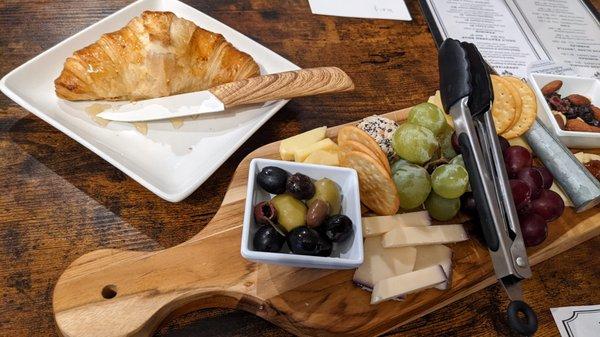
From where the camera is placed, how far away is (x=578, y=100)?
1.32 metres

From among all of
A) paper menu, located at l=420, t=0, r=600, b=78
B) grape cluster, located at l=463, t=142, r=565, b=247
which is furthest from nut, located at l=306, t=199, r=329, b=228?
paper menu, located at l=420, t=0, r=600, b=78

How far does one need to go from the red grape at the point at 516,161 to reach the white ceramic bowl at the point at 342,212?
38cm

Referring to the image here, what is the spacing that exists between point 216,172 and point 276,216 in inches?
12.4

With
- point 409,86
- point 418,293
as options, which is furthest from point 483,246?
point 409,86

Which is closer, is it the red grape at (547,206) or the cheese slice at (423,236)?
the cheese slice at (423,236)

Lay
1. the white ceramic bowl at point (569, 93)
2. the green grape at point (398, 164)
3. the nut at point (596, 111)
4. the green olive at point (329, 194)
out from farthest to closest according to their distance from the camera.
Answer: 1. the nut at point (596, 111)
2. the white ceramic bowl at point (569, 93)
3. the green grape at point (398, 164)
4. the green olive at point (329, 194)

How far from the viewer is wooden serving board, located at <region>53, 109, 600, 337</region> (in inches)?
29.5

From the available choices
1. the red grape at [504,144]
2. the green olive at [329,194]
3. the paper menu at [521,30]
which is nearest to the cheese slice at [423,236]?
the green olive at [329,194]

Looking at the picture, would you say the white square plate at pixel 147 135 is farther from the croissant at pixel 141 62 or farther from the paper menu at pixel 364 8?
the paper menu at pixel 364 8

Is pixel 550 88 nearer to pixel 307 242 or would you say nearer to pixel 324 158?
pixel 324 158

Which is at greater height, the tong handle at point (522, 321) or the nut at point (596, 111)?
the tong handle at point (522, 321)

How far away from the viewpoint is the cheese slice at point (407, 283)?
0.83 meters

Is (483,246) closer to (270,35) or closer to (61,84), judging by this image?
(270,35)

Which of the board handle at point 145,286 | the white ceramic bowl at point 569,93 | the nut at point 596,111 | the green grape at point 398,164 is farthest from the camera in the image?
the nut at point 596,111
